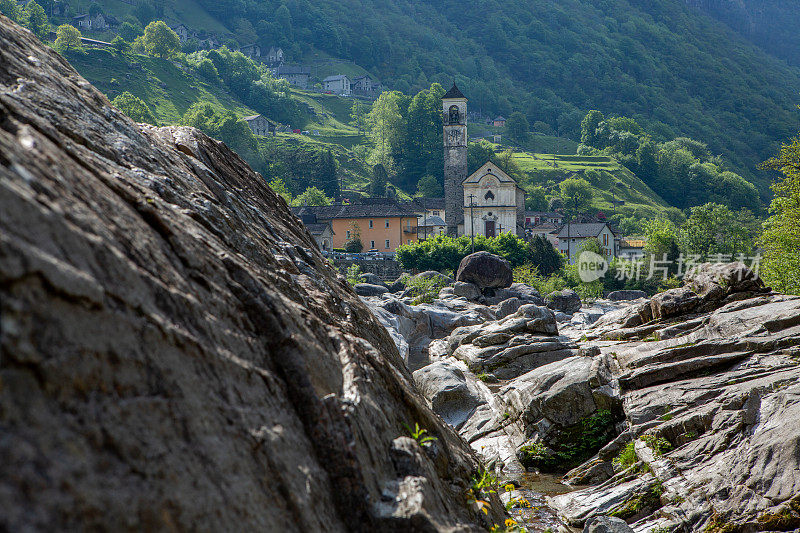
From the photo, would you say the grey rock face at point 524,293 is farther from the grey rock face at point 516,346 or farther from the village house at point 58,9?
the village house at point 58,9

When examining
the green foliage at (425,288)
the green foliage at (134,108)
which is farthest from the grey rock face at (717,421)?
the green foliage at (134,108)

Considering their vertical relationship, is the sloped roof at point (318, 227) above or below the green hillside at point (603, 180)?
below

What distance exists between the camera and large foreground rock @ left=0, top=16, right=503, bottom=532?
3.75 m

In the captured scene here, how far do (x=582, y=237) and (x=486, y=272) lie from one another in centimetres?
4729

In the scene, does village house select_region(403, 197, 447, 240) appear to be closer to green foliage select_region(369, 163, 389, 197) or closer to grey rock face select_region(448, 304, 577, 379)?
green foliage select_region(369, 163, 389, 197)

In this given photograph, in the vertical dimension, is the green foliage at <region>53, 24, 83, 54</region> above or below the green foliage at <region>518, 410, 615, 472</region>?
above

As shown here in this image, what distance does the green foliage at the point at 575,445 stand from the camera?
17.9 metres

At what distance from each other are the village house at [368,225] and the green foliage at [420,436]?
9158 cm

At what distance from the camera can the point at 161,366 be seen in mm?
4750

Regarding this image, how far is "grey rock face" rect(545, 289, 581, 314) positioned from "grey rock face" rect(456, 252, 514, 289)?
431 centimetres

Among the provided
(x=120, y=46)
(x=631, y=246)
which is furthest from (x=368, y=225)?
(x=120, y=46)

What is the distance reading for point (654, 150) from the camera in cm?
18612

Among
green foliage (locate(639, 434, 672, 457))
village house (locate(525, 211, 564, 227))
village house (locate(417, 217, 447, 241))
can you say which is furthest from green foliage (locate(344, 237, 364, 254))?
green foliage (locate(639, 434, 672, 457))

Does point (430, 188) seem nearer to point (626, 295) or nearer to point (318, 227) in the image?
point (318, 227)
